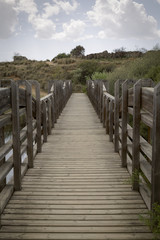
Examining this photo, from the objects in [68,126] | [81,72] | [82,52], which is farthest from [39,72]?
[68,126]

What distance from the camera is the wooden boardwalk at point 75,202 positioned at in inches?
110

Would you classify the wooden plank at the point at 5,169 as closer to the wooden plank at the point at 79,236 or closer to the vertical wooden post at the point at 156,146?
the wooden plank at the point at 79,236

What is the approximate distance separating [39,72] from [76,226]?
46202 millimetres

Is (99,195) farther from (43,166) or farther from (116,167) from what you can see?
(43,166)

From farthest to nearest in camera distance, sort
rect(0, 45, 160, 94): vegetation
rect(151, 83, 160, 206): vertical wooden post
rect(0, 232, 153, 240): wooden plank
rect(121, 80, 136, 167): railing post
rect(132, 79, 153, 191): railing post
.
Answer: rect(0, 45, 160, 94): vegetation → rect(121, 80, 136, 167): railing post → rect(132, 79, 153, 191): railing post → rect(0, 232, 153, 240): wooden plank → rect(151, 83, 160, 206): vertical wooden post

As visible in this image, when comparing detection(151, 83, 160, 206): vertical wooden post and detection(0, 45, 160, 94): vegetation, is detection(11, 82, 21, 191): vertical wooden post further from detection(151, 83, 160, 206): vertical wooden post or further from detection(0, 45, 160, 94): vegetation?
detection(0, 45, 160, 94): vegetation

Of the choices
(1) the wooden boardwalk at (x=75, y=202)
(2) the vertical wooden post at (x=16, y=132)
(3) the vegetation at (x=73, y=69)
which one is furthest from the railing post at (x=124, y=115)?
(3) the vegetation at (x=73, y=69)

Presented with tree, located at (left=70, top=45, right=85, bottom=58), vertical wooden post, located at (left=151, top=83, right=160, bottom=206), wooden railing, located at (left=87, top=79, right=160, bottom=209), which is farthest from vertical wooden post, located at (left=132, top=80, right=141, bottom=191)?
tree, located at (left=70, top=45, right=85, bottom=58)

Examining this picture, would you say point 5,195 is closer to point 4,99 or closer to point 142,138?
point 4,99

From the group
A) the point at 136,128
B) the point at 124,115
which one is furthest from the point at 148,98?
the point at 124,115

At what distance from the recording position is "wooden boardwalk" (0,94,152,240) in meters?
2.78

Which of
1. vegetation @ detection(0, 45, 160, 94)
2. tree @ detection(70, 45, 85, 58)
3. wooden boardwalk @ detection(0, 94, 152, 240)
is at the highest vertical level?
tree @ detection(70, 45, 85, 58)

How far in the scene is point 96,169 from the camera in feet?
15.4

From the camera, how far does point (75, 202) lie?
3.42 meters
